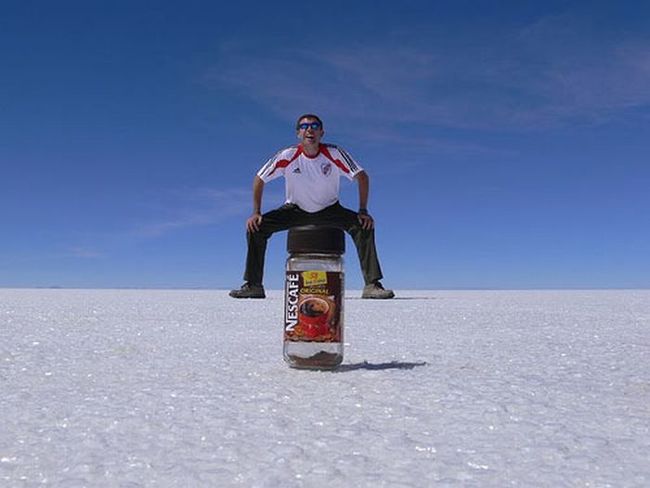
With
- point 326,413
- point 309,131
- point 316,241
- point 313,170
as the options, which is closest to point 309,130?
point 309,131

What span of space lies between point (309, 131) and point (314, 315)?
2819mm

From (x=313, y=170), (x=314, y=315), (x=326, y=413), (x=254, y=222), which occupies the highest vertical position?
(x=313, y=170)

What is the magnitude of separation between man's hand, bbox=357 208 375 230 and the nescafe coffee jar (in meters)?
2.80

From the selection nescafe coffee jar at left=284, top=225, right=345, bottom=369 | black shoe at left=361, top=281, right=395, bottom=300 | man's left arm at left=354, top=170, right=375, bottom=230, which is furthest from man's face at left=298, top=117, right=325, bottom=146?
nescafe coffee jar at left=284, top=225, right=345, bottom=369

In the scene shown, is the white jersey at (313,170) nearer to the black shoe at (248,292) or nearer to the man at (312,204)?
the man at (312,204)

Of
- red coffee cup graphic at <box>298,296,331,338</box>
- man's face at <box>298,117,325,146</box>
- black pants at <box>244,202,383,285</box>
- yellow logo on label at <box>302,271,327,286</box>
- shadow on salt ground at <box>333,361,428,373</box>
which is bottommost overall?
shadow on salt ground at <box>333,361,428,373</box>

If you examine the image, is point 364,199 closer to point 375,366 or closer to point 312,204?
point 312,204

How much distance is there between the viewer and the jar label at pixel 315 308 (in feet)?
4.62

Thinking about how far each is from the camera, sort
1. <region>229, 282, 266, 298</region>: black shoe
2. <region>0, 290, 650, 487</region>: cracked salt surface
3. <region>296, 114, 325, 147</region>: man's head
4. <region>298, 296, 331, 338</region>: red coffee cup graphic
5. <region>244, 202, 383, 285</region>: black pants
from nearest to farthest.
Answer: <region>0, 290, 650, 487</region>: cracked salt surface, <region>298, 296, 331, 338</region>: red coffee cup graphic, <region>296, 114, 325, 147</region>: man's head, <region>244, 202, 383, 285</region>: black pants, <region>229, 282, 266, 298</region>: black shoe

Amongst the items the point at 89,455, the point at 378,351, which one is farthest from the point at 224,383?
the point at 378,351

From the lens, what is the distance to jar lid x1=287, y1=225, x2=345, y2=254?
57.6 inches

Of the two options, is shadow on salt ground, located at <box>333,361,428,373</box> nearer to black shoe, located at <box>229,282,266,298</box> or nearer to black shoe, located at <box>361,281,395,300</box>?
black shoe, located at <box>361,281,395,300</box>

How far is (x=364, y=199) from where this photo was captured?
428 cm

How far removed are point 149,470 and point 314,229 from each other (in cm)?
76
